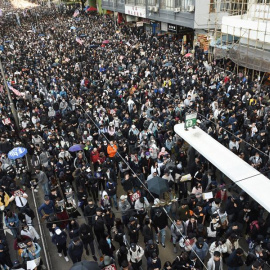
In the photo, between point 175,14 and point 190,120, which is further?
point 175,14

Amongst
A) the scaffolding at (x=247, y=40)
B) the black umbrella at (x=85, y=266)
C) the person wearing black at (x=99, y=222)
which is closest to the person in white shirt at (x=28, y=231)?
the person wearing black at (x=99, y=222)

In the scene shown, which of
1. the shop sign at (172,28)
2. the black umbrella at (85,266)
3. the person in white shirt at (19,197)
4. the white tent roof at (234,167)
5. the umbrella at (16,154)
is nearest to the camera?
the black umbrella at (85,266)

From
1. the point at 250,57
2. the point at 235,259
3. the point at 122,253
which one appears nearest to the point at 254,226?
the point at 235,259

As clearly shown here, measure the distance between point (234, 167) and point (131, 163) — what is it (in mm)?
3358

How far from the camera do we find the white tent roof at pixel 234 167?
23.2 feet

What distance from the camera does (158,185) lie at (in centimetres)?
839

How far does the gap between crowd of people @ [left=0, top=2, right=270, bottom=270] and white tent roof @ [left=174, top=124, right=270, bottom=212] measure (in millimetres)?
627

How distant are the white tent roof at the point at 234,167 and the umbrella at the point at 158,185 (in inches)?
55.8

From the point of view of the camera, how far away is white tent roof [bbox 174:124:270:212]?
7.06 meters

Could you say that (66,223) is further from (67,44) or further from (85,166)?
(67,44)

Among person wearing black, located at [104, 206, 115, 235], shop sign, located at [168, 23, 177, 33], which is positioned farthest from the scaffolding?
person wearing black, located at [104, 206, 115, 235]

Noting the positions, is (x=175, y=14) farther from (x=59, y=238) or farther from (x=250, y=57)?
(x=59, y=238)

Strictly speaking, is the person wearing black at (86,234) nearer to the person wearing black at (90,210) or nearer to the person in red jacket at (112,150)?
the person wearing black at (90,210)

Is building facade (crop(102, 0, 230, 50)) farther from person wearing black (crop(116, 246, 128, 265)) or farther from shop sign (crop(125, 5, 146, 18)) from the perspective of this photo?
person wearing black (crop(116, 246, 128, 265))
